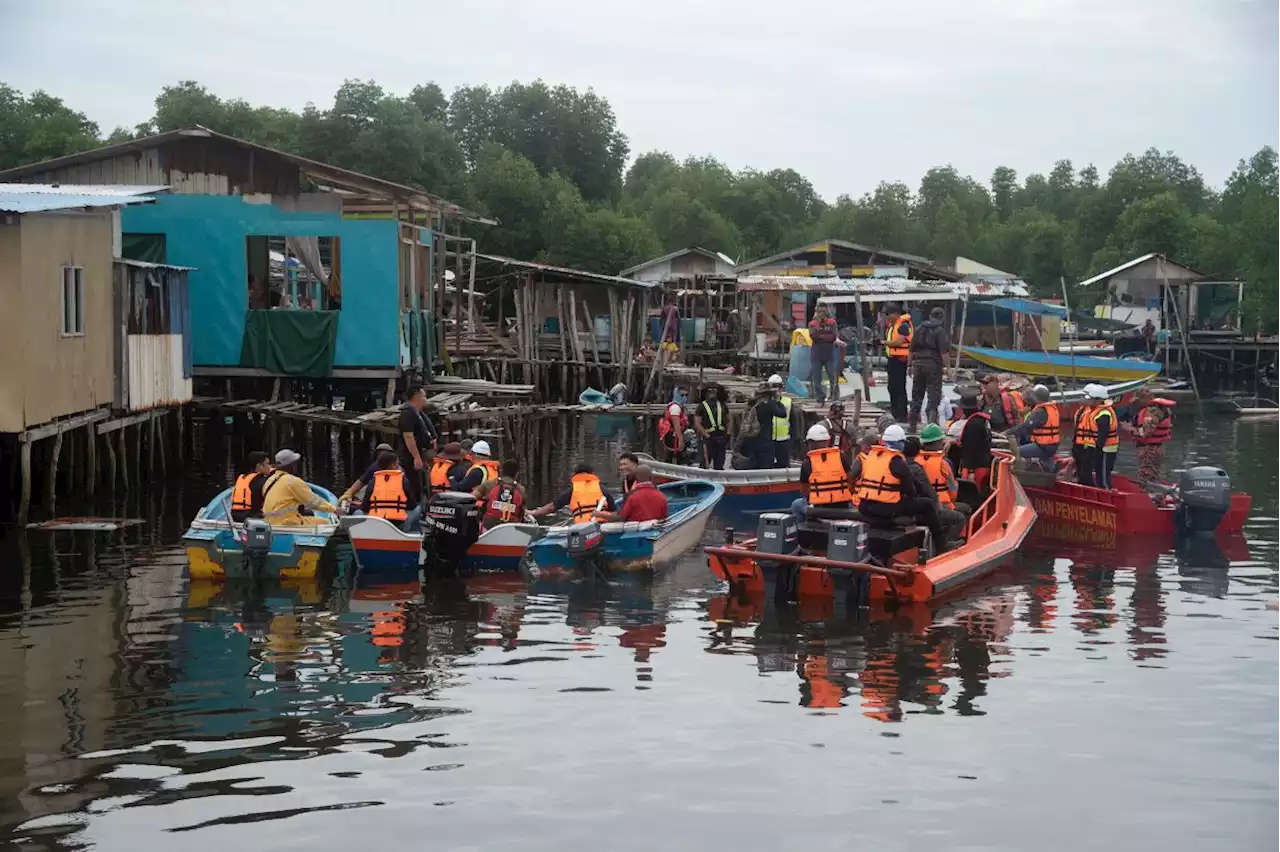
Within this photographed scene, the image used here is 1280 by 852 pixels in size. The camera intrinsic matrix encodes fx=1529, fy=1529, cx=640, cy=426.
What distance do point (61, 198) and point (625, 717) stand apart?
13.8 m

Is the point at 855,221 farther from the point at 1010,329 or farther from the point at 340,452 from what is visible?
the point at 340,452

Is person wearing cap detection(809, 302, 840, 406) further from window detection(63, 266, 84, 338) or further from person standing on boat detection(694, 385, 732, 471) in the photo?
window detection(63, 266, 84, 338)

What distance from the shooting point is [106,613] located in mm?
15859

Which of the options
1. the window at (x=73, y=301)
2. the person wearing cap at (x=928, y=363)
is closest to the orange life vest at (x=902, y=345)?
the person wearing cap at (x=928, y=363)

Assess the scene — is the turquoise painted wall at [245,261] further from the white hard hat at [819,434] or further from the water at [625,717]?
the white hard hat at [819,434]

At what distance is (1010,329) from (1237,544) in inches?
1480

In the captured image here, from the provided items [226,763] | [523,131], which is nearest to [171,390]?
[226,763]

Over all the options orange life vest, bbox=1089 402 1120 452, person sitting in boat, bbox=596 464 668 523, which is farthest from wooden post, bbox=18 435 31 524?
orange life vest, bbox=1089 402 1120 452

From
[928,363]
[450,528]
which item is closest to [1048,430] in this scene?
[928,363]

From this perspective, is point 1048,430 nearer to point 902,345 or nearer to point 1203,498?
point 1203,498

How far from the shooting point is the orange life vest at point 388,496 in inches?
703

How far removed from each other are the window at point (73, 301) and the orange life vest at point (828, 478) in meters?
12.0

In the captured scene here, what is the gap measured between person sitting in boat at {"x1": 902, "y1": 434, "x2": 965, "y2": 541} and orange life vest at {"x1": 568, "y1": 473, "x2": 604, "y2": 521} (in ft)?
12.5

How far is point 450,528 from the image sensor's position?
57.2 feet
